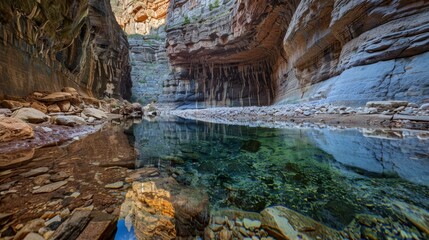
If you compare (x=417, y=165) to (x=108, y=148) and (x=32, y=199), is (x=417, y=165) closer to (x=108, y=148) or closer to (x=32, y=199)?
(x=32, y=199)

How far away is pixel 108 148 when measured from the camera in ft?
9.38

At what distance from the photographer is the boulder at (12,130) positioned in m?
2.55

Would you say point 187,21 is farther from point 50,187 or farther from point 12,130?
point 50,187

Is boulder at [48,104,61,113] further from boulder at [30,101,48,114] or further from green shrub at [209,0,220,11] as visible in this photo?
green shrub at [209,0,220,11]

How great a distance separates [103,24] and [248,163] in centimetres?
1556

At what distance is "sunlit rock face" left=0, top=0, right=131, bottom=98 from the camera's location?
4.26 m

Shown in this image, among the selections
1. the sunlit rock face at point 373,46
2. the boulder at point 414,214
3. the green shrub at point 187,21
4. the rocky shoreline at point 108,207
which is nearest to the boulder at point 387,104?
the sunlit rock face at point 373,46

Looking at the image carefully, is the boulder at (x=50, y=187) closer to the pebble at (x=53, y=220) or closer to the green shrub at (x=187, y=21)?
the pebble at (x=53, y=220)

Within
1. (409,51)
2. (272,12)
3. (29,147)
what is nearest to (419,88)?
(409,51)

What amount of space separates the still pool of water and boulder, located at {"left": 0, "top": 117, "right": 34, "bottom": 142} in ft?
6.00

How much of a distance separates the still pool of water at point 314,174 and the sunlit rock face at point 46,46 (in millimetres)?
4553

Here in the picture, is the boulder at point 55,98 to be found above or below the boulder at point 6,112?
above

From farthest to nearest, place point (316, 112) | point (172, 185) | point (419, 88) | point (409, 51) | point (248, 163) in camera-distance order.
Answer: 1. point (316, 112)
2. point (409, 51)
3. point (419, 88)
4. point (248, 163)
5. point (172, 185)

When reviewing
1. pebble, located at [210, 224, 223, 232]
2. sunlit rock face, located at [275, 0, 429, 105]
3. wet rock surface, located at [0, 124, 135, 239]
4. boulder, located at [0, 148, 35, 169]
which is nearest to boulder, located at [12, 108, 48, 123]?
boulder, located at [0, 148, 35, 169]
